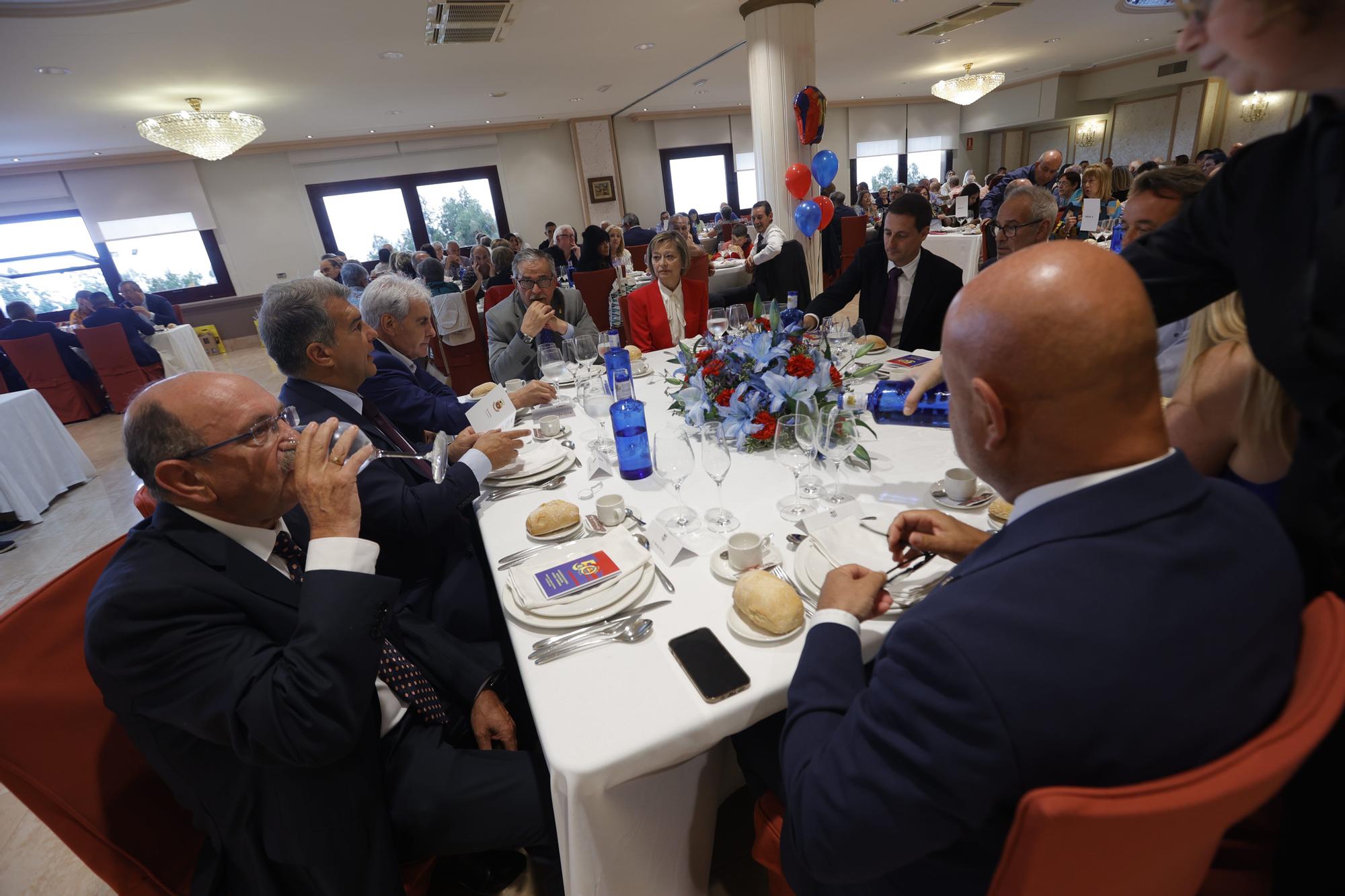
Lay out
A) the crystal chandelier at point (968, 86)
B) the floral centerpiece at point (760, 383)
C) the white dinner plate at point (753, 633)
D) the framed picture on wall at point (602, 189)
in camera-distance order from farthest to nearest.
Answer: the framed picture on wall at point (602, 189) < the crystal chandelier at point (968, 86) < the floral centerpiece at point (760, 383) < the white dinner plate at point (753, 633)

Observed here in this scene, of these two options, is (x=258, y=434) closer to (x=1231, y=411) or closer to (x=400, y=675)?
(x=400, y=675)

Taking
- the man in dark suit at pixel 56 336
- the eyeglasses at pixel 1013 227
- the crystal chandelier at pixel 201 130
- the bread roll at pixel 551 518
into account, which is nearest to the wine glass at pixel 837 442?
the bread roll at pixel 551 518

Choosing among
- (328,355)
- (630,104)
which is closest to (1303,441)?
(328,355)

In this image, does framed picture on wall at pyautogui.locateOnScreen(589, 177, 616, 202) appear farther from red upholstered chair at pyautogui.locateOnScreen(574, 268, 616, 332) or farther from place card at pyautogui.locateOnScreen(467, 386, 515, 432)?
place card at pyautogui.locateOnScreen(467, 386, 515, 432)

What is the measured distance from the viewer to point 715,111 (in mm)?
12922

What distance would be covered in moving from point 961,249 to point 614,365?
14.9 ft

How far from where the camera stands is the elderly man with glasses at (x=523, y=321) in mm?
3402

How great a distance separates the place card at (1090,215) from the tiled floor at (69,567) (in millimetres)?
5584

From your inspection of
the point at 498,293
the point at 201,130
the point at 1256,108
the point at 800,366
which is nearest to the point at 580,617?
the point at 800,366

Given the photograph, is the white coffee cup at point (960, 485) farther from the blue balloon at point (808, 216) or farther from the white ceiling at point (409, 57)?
the white ceiling at point (409, 57)

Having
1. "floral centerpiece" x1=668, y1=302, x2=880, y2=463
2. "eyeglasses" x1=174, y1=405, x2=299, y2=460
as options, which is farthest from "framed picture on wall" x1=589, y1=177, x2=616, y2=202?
"eyeglasses" x1=174, y1=405, x2=299, y2=460

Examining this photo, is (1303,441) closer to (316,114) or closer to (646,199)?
(316,114)

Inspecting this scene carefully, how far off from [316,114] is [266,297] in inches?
316

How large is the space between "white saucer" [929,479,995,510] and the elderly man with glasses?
2.23 metres
